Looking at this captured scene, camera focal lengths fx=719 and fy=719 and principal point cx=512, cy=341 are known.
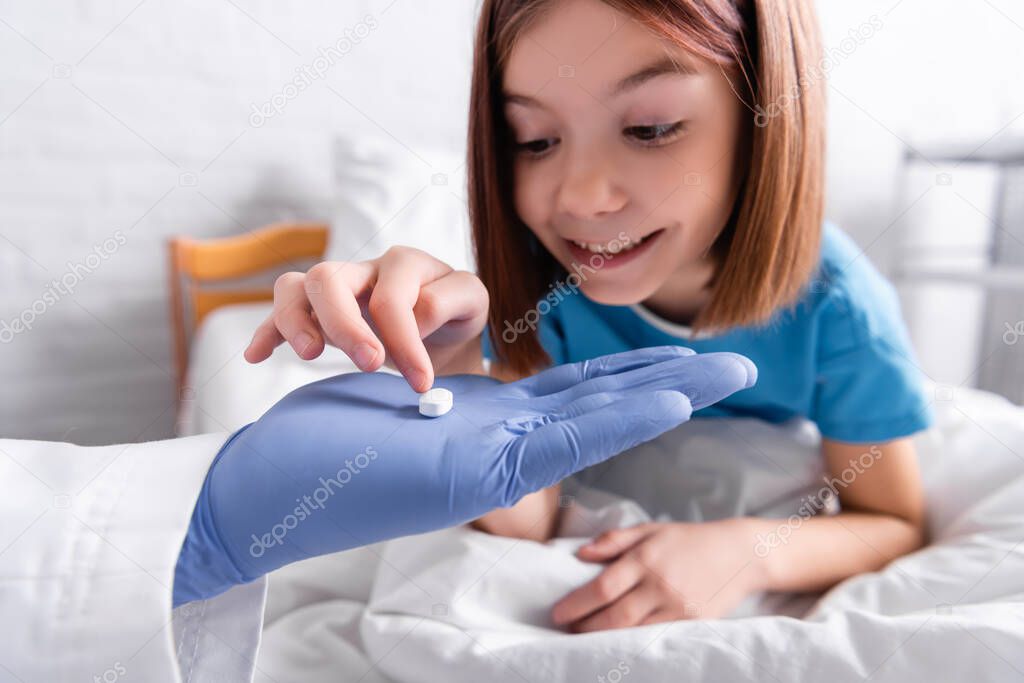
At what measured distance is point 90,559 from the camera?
1.09 feet

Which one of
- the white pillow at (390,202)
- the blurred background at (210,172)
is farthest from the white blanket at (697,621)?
the white pillow at (390,202)

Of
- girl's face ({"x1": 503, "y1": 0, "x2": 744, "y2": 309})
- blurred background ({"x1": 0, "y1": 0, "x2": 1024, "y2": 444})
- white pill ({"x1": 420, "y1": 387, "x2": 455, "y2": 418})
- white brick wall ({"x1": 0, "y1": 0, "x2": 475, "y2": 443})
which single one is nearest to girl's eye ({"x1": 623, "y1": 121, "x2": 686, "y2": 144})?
girl's face ({"x1": 503, "y1": 0, "x2": 744, "y2": 309})

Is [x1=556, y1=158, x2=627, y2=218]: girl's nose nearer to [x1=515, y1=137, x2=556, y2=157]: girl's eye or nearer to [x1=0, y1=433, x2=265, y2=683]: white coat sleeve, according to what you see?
[x1=515, y1=137, x2=556, y2=157]: girl's eye

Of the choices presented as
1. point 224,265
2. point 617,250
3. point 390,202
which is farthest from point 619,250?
point 224,265

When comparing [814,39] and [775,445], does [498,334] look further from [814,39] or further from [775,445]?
[814,39]

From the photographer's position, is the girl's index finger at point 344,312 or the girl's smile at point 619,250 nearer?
the girl's index finger at point 344,312

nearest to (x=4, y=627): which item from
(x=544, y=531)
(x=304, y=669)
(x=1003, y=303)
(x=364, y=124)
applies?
(x=304, y=669)

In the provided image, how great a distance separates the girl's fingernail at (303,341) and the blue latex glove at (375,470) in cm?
4

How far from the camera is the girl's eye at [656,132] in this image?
54cm

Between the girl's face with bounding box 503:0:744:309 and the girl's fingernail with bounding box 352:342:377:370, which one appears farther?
the girl's face with bounding box 503:0:744:309

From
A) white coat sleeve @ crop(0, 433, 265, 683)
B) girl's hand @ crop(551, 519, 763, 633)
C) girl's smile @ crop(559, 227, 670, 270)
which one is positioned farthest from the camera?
girl's smile @ crop(559, 227, 670, 270)

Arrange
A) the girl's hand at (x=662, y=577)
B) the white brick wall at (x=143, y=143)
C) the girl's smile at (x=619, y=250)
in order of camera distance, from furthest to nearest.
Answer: the white brick wall at (x=143, y=143), the girl's smile at (x=619, y=250), the girl's hand at (x=662, y=577)

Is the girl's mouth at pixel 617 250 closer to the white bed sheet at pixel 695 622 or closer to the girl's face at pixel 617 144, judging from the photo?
the girl's face at pixel 617 144

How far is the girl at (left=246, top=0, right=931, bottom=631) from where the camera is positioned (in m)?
0.50
